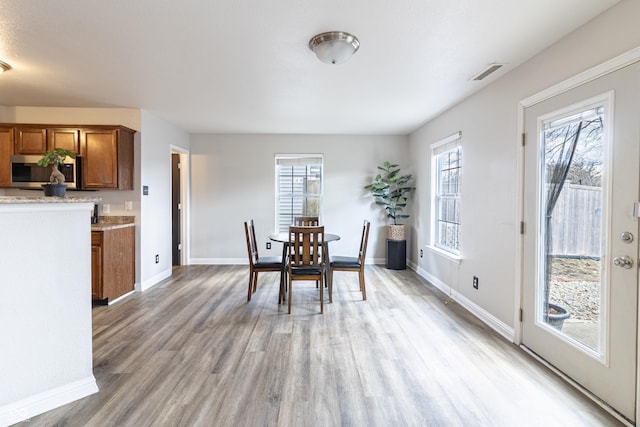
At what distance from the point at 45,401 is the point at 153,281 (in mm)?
2802

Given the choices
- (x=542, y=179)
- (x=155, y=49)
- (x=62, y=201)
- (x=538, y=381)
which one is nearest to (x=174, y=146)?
(x=155, y=49)

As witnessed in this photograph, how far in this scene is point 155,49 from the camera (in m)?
2.47

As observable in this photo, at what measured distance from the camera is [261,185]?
580cm

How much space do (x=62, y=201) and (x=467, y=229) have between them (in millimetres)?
3658

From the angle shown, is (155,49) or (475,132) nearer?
(155,49)

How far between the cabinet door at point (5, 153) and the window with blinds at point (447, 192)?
548 centimetres

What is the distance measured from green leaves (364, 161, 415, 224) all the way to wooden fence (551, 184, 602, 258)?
3.16 m

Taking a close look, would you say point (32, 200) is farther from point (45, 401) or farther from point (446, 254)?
point (446, 254)

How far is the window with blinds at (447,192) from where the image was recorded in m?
4.00

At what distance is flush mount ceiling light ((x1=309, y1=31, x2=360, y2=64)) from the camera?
2.21 meters

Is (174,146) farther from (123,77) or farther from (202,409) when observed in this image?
(202,409)

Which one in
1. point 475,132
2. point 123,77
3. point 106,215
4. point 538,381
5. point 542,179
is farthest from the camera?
point 106,215

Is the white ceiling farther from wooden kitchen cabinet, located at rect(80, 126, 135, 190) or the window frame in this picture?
the window frame

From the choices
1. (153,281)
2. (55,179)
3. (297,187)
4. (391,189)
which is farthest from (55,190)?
(391,189)
